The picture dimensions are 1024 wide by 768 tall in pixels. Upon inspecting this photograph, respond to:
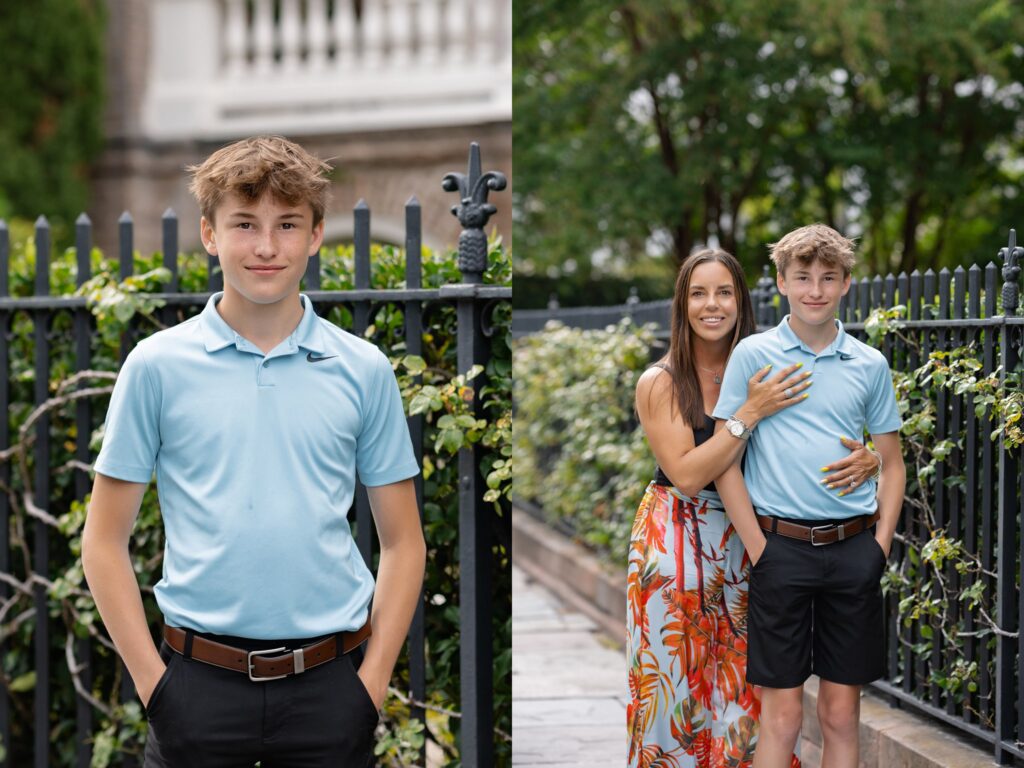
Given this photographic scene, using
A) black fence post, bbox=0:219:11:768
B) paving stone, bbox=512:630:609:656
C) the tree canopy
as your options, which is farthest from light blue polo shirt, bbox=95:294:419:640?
the tree canopy

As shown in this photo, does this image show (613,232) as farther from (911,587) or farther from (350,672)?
(350,672)

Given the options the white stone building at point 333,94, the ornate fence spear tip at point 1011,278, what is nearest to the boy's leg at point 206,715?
the ornate fence spear tip at point 1011,278

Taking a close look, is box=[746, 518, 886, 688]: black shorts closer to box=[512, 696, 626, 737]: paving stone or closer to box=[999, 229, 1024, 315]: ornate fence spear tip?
box=[999, 229, 1024, 315]: ornate fence spear tip

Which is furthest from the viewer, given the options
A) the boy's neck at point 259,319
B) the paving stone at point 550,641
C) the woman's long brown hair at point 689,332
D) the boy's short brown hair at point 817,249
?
the paving stone at point 550,641

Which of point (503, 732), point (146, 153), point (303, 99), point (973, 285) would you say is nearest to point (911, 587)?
point (973, 285)

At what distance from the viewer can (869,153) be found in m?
15.9

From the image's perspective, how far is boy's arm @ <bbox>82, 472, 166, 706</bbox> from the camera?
2379 millimetres

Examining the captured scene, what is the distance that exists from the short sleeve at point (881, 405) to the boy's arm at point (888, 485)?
0.02 meters

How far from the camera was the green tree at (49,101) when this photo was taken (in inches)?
542

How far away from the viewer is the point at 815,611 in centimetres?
304

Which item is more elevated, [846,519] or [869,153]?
[869,153]

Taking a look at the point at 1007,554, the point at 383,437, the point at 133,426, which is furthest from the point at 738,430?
the point at 133,426

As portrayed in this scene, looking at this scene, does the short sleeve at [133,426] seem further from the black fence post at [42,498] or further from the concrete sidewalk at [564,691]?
the concrete sidewalk at [564,691]

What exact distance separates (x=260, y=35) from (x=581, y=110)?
611cm
